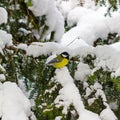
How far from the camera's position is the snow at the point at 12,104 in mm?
1526

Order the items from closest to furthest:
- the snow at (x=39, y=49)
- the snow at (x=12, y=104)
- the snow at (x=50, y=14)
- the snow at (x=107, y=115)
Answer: the snow at (x=12, y=104) → the snow at (x=107, y=115) → the snow at (x=39, y=49) → the snow at (x=50, y=14)

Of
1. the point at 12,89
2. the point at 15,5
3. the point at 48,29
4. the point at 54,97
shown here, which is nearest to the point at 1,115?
the point at 12,89

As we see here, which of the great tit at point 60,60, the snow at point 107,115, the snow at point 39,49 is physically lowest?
the snow at point 107,115

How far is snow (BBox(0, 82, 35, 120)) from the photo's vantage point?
5.01 feet

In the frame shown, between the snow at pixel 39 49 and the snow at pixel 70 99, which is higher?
the snow at pixel 39 49

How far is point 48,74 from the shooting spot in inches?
87.9

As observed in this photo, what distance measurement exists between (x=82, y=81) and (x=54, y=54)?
0.29 m

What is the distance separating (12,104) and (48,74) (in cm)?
65

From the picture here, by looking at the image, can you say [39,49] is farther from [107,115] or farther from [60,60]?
[107,115]

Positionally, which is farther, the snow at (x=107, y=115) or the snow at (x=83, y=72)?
the snow at (x=83, y=72)

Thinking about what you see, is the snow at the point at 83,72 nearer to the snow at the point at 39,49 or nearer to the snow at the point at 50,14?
the snow at the point at 39,49

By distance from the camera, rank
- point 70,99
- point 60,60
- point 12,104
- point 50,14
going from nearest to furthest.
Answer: point 12,104 → point 70,99 → point 60,60 → point 50,14

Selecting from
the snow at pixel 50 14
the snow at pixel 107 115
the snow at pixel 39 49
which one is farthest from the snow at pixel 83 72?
the snow at pixel 50 14

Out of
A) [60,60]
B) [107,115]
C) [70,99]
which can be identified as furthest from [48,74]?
[107,115]
